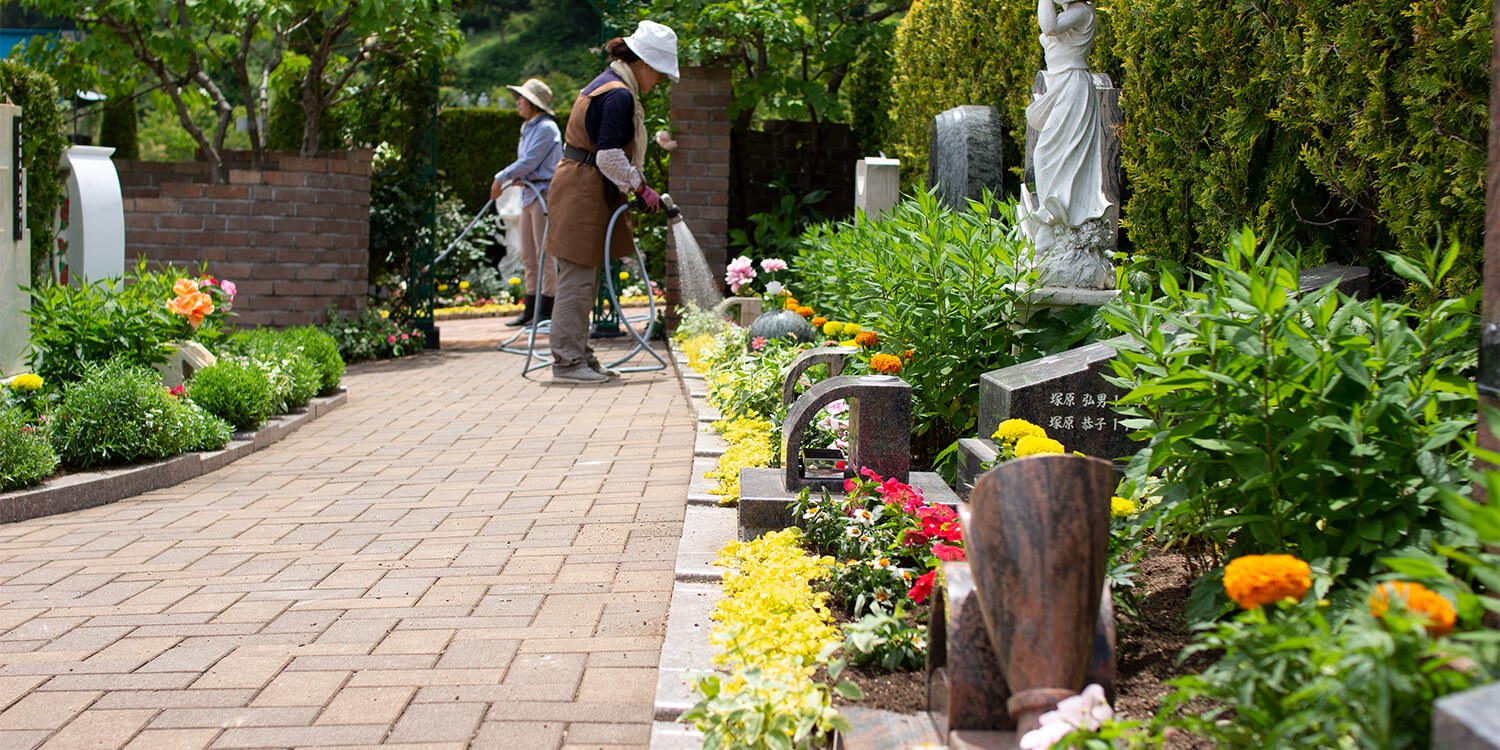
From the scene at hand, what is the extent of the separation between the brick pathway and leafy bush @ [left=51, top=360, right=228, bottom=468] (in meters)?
0.27

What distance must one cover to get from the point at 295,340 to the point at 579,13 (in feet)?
73.7

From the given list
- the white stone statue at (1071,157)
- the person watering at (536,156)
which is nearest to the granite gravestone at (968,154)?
the white stone statue at (1071,157)

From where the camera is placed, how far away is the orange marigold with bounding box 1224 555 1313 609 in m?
1.42

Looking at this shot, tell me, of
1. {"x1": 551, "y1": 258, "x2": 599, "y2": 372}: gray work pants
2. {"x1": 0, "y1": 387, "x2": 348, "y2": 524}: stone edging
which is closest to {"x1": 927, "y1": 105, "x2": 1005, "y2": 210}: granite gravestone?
{"x1": 551, "y1": 258, "x2": 599, "y2": 372}: gray work pants

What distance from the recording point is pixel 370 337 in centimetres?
909

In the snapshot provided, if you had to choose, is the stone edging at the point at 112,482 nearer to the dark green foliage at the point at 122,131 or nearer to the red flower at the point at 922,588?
the red flower at the point at 922,588

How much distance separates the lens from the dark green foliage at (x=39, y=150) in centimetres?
592

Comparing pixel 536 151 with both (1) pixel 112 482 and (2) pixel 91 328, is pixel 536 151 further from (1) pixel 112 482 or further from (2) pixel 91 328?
(1) pixel 112 482

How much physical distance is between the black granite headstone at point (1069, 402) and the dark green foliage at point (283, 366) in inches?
163

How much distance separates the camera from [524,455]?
205 inches

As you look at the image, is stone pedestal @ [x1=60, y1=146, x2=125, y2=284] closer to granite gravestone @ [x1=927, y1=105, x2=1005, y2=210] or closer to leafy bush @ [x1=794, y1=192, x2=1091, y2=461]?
leafy bush @ [x1=794, y1=192, x2=1091, y2=461]

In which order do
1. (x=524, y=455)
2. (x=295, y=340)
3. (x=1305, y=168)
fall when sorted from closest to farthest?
(x=1305, y=168), (x=524, y=455), (x=295, y=340)

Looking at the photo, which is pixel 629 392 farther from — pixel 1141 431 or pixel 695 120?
pixel 1141 431

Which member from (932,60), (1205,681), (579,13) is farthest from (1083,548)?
(579,13)
